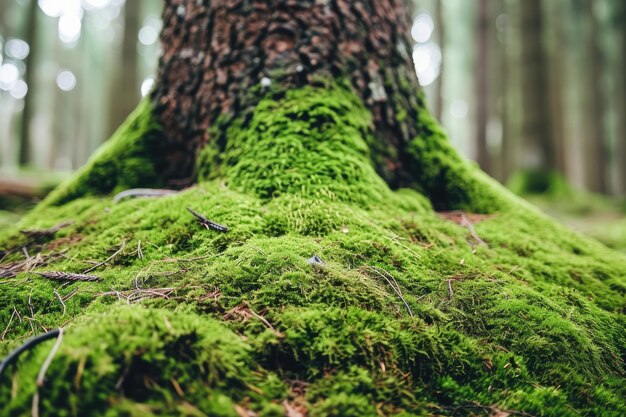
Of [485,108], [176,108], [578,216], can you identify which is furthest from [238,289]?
[485,108]

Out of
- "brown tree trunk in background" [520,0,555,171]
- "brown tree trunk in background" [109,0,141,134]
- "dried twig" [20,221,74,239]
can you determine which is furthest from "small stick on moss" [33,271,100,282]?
"brown tree trunk in background" [520,0,555,171]

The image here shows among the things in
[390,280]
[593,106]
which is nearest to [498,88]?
[593,106]

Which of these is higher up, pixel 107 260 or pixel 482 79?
pixel 482 79

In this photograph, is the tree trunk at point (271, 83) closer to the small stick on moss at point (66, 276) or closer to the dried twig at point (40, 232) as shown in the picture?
the dried twig at point (40, 232)

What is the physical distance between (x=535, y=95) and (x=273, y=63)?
757 centimetres

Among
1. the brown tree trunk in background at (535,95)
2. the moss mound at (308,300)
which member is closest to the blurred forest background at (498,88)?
the brown tree trunk in background at (535,95)

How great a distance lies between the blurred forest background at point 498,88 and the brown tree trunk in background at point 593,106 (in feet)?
0.16

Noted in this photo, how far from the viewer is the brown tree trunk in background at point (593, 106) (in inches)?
574

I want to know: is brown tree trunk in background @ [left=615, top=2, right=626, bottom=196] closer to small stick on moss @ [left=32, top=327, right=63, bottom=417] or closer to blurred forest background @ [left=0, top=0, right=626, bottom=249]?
blurred forest background @ [left=0, top=0, right=626, bottom=249]

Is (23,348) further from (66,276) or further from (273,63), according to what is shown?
(273,63)

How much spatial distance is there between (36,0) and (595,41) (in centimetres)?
2159

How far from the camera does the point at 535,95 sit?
7785 mm

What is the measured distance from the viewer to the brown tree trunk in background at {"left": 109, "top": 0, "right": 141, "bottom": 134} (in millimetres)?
7391

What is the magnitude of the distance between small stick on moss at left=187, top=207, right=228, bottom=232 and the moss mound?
0.03m
